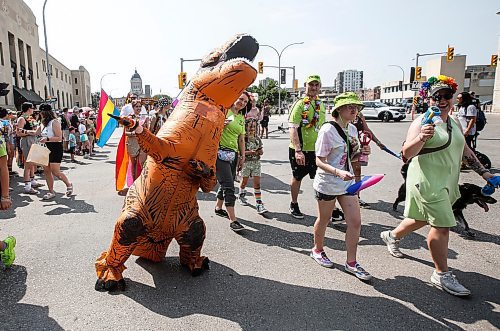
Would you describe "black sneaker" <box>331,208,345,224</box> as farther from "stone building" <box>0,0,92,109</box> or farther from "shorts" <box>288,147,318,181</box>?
"stone building" <box>0,0,92,109</box>

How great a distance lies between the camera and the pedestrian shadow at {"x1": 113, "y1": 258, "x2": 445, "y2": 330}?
2.63m

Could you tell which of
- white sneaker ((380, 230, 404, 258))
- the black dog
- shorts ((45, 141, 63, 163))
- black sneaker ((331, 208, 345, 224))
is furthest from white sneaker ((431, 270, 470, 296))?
shorts ((45, 141, 63, 163))

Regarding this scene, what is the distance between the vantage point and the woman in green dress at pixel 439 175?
297 centimetres

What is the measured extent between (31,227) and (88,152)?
8517 millimetres

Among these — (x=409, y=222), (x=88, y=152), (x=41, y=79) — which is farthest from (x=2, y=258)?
A: (x=41, y=79)

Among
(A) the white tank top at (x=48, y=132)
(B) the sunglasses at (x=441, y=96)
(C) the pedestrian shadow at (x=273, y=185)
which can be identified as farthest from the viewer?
(C) the pedestrian shadow at (x=273, y=185)

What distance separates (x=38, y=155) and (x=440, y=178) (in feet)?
18.5

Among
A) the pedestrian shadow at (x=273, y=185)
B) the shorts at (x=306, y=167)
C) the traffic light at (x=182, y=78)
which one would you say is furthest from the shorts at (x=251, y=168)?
the traffic light at (x=182, y=78)

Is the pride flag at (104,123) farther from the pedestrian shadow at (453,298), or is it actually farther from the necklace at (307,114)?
the pedestrian shadow at (453,298)

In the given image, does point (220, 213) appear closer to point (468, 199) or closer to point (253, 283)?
point (253, 283)

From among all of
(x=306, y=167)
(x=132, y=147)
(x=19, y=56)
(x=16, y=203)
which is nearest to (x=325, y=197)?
(x=306, y=167)

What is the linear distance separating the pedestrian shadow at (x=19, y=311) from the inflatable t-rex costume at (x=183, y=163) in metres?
0.48

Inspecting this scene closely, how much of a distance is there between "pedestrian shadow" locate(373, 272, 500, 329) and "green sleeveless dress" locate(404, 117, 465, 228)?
1.95 ft

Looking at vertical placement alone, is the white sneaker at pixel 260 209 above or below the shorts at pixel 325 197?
below
